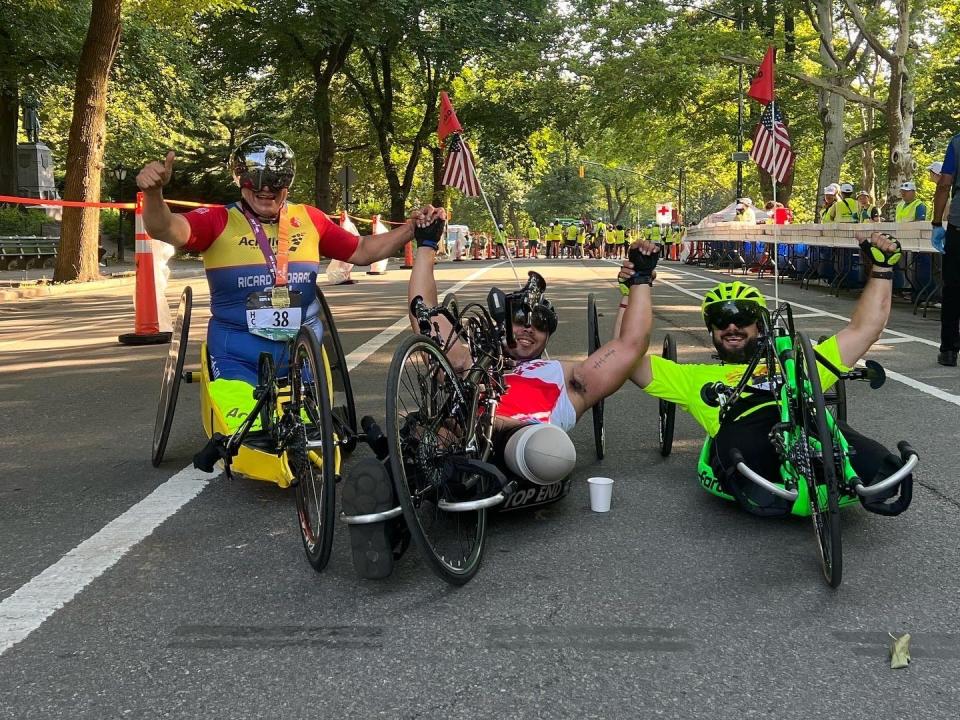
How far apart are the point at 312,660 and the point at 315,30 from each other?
104 ft

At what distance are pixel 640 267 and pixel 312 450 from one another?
1642 mm

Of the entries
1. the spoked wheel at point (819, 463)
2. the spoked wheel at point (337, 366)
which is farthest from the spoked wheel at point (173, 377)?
the spoked wheel at point (819, 463)

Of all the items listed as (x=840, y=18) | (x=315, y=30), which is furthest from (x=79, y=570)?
(x=840, y=18)

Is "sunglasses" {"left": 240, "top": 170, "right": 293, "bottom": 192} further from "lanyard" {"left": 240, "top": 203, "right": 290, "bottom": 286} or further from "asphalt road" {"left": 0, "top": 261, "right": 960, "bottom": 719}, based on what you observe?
"asphalt road" {"left": 0, "top": 261, "right": 960, "bottom": 719}

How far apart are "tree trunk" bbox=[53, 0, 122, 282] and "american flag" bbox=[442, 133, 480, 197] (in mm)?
11820

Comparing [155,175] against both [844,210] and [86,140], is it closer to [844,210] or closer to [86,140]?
[844,210]

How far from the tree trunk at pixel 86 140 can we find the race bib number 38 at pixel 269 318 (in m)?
16.3

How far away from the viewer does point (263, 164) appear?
4.72 m

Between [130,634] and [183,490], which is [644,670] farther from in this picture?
[183,490]

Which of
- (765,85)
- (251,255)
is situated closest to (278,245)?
(251,255)

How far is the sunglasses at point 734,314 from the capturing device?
460 centimetres

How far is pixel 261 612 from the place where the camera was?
3322 mm

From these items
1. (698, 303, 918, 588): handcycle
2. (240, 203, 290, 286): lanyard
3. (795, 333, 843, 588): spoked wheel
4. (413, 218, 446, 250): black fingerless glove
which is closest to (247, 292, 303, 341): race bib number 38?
(240, 203, 290, 286): lanyard

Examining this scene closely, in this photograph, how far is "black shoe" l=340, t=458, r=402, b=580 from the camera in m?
3.42
